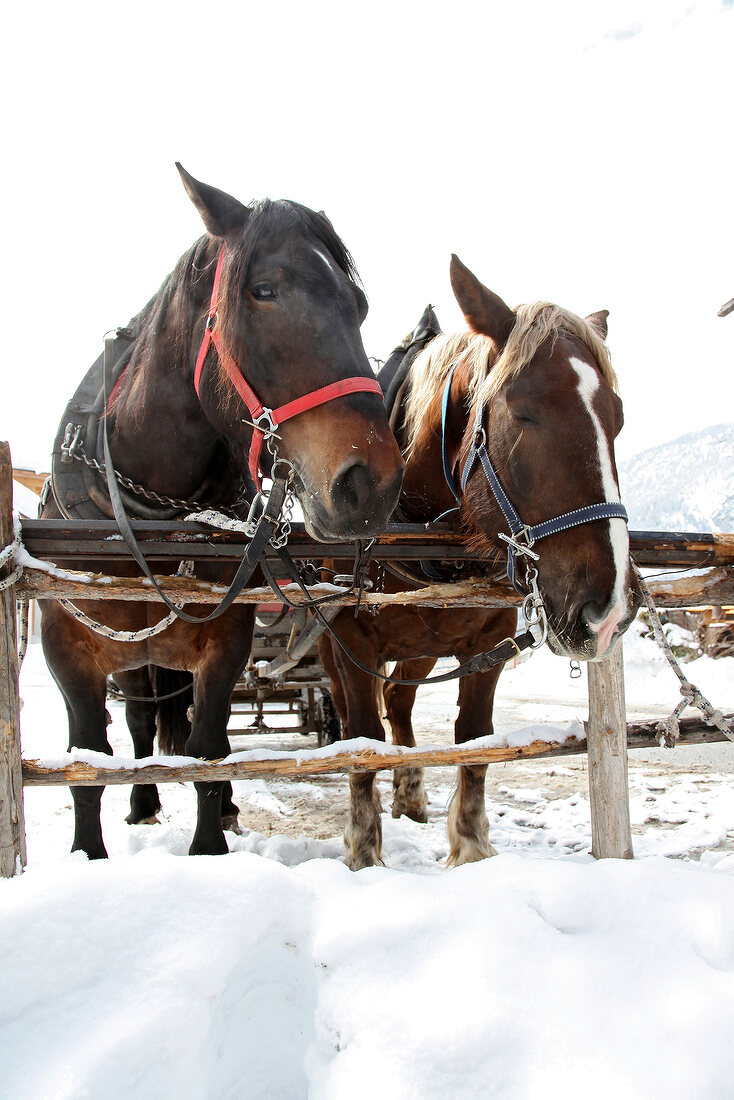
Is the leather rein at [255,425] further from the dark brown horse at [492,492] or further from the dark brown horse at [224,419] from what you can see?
the dark brown horse at [492,492]

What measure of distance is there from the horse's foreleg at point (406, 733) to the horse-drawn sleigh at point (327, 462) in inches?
37.5

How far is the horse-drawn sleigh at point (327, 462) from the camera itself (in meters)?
1.91

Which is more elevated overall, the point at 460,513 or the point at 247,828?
the point at 460,513

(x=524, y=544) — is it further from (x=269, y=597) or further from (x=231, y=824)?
(x=231, y=824)

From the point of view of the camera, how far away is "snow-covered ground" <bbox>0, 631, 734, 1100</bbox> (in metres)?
1.03

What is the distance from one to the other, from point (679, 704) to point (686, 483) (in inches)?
4500

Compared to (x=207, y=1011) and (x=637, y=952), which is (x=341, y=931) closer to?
(x=207, y=1011)

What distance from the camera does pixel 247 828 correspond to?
4.06 m

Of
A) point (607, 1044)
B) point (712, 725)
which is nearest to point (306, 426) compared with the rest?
point (607, 1044)

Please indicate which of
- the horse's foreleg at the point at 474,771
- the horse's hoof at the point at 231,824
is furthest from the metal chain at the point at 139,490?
the horse's hoof at the point at 231,824

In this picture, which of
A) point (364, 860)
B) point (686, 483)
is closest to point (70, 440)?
point (364, 860)

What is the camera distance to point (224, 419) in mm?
2160

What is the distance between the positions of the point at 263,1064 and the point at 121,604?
1.74 m

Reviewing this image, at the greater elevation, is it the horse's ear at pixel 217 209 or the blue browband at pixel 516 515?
the horse's ear at pixel 217 209
